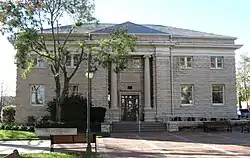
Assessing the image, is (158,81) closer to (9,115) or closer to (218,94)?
(218,94)

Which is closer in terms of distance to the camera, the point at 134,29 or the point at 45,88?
the point at 45,88

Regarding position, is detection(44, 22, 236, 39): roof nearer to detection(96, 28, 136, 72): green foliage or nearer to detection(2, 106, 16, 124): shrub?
detection(96, 28, 136, 72): green foliage

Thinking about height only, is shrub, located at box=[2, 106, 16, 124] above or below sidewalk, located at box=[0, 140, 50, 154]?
above

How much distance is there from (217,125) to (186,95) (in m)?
6.03

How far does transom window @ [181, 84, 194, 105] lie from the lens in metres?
37.3

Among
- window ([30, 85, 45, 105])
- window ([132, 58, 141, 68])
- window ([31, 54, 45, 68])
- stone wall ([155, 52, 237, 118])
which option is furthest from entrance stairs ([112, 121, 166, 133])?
window ([31, 54, 45, 68])

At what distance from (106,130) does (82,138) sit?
13259 mm

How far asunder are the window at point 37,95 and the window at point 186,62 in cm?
1401

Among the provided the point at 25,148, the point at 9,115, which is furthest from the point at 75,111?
the point at 25,148

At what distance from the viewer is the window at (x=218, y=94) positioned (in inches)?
1495

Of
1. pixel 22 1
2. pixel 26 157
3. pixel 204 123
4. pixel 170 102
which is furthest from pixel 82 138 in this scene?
pixel 170 102

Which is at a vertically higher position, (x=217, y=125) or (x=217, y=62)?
(x=217, y=62)

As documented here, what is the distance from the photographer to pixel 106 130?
30.9 m

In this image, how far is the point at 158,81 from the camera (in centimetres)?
3625
